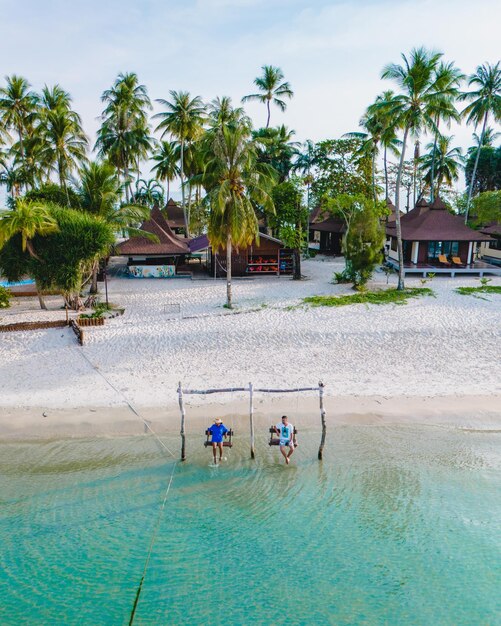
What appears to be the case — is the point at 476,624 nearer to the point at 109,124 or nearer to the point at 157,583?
the point at 157,583

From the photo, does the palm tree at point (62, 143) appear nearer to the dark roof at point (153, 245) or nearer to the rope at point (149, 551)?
the dark roof at point (153, 245)

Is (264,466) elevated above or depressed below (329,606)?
above

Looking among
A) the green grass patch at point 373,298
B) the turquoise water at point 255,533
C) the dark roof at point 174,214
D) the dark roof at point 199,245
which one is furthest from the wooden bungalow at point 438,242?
the dark roof at point 174,214

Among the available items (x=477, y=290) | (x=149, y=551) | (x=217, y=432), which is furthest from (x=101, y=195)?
(x=477, y=290)

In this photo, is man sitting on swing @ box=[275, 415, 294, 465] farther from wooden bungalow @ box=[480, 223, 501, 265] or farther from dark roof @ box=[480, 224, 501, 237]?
dark roof @ box=[480, 224, 501, 237]

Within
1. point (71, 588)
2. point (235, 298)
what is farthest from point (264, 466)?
point (235, 298)

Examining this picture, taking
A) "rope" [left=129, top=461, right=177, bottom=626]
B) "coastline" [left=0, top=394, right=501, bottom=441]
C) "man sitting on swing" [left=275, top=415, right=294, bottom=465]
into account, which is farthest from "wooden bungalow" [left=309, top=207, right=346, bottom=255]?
"rope" [left=129, top=461, right=177, bottom=626]
